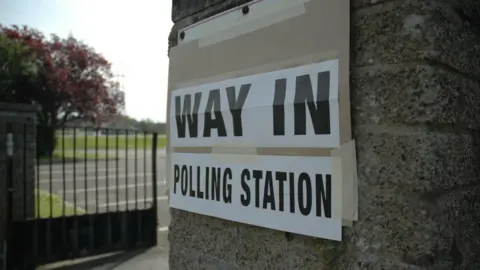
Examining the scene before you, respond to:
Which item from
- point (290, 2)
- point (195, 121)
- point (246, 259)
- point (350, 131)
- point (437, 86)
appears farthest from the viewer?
point (195, 121)

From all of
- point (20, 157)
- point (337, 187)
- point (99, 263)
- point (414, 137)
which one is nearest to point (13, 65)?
point (20, 157)

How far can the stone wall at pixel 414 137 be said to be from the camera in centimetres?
122

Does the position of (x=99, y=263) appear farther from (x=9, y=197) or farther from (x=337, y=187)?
(x=337, y=187)

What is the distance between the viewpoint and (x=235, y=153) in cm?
177

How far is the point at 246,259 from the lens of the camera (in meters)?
1.74

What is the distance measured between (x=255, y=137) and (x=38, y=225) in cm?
387

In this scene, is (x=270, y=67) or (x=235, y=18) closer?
(x=270, y=67)

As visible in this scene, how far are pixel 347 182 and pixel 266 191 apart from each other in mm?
359

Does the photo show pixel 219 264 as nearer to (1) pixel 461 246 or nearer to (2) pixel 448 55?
(1) pixel 461 246

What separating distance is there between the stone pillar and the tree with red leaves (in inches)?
505

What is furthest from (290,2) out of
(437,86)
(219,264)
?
(219,264)

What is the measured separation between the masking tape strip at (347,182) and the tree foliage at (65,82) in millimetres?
17136

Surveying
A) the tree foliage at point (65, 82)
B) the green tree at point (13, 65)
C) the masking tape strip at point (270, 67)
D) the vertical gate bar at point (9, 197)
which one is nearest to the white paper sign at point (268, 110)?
the masking tape strip at point (270, 67)

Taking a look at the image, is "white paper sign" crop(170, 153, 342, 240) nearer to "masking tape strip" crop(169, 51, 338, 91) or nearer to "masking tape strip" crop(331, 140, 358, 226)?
"masking tape strip" crop(331, 140, 358, 226)
